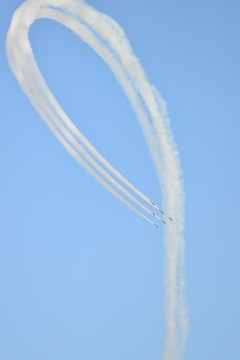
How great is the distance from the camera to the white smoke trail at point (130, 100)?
58.2 ft

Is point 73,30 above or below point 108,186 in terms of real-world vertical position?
above

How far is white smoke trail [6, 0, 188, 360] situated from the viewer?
699 inches

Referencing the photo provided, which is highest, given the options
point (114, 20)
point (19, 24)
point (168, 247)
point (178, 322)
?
point (114, 20)

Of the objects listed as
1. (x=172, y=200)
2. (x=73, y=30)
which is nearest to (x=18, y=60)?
(x=73, y=30)

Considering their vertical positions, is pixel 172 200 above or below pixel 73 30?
below

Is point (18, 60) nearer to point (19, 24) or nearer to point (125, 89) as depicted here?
point (19, 24)

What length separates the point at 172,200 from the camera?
19.1m

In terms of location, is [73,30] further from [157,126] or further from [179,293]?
[179,293]

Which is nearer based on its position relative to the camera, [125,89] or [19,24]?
[19,24]

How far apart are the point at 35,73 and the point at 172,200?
5.13 m

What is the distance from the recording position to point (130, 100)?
18.9m

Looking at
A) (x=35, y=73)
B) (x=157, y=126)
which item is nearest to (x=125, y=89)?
(x=157, y=126)

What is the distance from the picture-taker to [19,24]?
17562 mm

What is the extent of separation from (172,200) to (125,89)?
335cm
